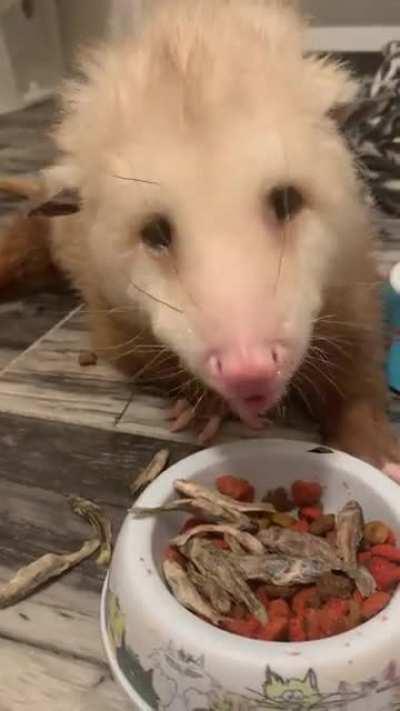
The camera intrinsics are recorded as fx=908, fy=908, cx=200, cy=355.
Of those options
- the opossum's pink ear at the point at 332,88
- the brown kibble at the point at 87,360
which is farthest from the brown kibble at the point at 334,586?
the brown kibble at the point at 87,360

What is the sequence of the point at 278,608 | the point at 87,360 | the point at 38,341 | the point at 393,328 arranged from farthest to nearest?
the point at 38,341
the point at 87,360
the point at 393,328
the point at 278,608

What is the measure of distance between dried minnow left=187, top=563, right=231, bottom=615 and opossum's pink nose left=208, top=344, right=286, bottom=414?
0.63 feet

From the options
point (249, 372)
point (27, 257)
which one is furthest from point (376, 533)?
point (27, 257)

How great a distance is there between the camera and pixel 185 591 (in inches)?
36.5

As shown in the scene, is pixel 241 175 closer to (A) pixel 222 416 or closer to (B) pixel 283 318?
(B) pixel 283 318


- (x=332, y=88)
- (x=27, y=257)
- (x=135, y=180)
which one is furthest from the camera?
(x=27, y=257)

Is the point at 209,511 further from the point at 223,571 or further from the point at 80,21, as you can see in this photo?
the point at 80,21

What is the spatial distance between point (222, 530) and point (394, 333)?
21.1 inches

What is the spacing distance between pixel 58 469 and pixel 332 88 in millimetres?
639

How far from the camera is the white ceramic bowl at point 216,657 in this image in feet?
2.68

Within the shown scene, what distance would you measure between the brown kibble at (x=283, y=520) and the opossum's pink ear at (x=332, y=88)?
1.63ft

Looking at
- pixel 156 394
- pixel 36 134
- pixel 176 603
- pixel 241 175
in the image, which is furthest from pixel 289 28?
pixel 36 134

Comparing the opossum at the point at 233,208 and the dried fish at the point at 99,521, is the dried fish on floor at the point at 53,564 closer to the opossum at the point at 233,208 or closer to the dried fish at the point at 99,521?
the dried fish at the point at 99,521

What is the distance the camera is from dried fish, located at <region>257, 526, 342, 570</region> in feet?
3.14
